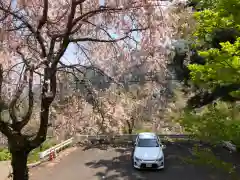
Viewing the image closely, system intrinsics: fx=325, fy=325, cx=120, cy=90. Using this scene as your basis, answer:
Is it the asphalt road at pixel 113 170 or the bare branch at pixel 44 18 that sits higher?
the bare branch at pixel 44 18

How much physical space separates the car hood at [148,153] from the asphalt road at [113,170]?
60cm

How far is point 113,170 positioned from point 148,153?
5.24ft

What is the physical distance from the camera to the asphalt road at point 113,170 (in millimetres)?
12109

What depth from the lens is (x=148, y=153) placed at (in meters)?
13.4

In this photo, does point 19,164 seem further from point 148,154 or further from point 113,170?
point 148,154

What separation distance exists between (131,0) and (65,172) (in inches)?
360

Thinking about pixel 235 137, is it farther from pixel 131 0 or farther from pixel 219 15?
pixel 131 0

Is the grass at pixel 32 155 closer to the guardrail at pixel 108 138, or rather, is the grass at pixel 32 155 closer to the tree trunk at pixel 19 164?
the guardrail at pixel 108 138

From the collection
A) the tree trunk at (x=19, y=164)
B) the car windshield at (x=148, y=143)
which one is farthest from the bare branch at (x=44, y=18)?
the car windshield at (x=148, y=143)

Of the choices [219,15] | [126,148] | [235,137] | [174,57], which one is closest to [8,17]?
[219,15]

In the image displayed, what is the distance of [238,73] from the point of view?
592cm

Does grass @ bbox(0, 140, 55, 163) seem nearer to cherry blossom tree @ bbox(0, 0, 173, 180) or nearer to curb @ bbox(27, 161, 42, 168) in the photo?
curb @ bbox(27, 161, 42, 168)

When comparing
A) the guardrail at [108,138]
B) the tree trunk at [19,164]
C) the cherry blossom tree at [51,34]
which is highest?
the cherry blossom tree at [51,34]

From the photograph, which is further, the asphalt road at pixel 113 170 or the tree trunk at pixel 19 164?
the asphalt road at pixel 113 170
